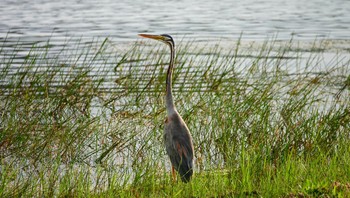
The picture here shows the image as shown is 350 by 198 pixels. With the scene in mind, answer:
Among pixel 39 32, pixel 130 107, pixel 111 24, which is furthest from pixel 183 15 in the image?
pixel 130 107

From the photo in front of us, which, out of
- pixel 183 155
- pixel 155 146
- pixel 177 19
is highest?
pixel 183 155

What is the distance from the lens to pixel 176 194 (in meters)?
4.60

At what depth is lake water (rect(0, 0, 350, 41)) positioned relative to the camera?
19234 millimetres

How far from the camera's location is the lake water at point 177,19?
1923cm

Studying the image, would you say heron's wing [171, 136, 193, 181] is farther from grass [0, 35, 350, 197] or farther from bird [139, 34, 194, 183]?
grass [0, 35, 350, 197]

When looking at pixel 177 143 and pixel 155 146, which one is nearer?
pixel 177 143

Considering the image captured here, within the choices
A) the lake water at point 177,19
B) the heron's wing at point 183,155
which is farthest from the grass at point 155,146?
the lake water at point 177,19

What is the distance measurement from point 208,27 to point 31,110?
45.4ft

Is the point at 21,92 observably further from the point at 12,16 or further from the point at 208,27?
the point at 12,16

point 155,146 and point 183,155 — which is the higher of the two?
point 183,155

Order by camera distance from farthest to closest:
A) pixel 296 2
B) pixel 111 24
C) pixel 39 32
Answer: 1. pixel 296 2
2. pixel 111 24
3. pixel 39 32

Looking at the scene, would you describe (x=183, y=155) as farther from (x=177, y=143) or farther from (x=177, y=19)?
(x=177, y=19)

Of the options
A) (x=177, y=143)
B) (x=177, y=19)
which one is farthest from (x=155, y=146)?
(x=177, y=19)

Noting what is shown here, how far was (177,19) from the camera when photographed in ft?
80.2
